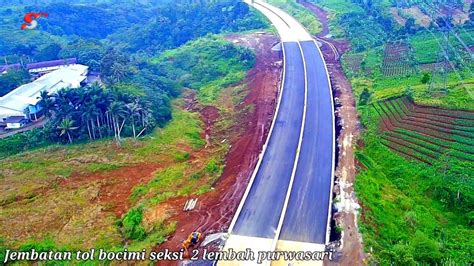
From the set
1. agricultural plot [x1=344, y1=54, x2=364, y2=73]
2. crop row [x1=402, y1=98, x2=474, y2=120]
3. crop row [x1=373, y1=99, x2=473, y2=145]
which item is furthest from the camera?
agricultural plot [x1=344, y1=54, x2=364, y2=73]

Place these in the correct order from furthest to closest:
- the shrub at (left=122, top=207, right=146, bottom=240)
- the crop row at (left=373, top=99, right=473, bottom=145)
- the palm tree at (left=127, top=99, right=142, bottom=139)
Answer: the palm tree at (left=127, top=99, right=142, bottom=139), the crop row at (left=373, top=99, right=473, bottom=145), the shrub at (left=122, top=207, right=146, bottom=240)

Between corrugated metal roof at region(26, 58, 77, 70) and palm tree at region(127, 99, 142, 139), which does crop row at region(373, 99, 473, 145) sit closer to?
palm tree at region(127, 99, 142, 139)

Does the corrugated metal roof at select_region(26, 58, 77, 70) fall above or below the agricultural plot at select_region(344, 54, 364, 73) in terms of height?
above

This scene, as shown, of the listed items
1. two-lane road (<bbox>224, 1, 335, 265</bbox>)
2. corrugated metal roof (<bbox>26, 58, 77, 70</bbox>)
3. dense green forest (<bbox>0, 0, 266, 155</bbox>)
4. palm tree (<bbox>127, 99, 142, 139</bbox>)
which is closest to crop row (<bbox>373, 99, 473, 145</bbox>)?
two-lane road (<bbox>224, 1, 335, 265</bbox>)

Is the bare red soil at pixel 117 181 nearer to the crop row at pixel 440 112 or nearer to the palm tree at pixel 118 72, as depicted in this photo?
the palm tree at pixel 118 72

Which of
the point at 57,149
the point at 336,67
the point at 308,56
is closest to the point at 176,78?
the point at 308,56

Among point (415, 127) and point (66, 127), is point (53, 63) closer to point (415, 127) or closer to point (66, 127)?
point (66, 127)

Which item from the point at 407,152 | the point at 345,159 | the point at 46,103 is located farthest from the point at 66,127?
the point at 407,152

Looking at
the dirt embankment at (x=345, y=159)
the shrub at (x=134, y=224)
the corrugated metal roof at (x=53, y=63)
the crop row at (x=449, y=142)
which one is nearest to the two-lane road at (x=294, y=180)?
the dirt embankment at (x=345, y=159)
